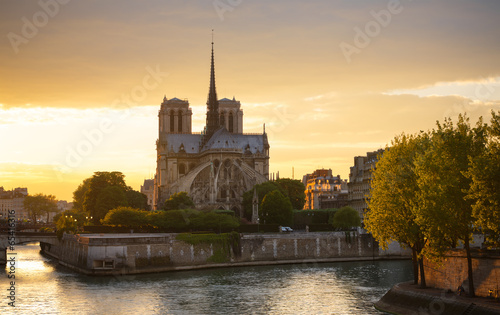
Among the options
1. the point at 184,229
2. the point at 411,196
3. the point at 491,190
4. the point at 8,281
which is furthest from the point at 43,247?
the point at 491,190

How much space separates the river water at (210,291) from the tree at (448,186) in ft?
25.0

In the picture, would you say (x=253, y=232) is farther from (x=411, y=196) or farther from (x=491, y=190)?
(x=491, y=190)

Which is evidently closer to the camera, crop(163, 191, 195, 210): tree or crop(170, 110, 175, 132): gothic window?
crop(163, 191, 195, 210): tree

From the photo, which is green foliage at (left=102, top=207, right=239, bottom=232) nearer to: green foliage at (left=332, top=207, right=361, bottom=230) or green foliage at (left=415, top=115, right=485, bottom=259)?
green foliage at (left=332, top=207, right=361, bottom=230)

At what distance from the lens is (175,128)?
16338 centimetres

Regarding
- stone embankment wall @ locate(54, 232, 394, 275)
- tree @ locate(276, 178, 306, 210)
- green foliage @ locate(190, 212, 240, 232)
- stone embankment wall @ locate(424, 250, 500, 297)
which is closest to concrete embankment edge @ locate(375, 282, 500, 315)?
stone embankment wall @ locate(424, 250, 500, 297)

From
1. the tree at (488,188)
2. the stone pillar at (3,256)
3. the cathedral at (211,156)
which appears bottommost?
the stone pillar at (3,256)

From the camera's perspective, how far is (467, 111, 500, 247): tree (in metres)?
34.0

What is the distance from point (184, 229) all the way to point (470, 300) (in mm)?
53162

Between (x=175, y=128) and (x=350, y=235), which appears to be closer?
(x=350, y=235)

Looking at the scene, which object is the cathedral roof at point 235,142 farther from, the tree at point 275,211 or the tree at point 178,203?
the tree at point 275,211

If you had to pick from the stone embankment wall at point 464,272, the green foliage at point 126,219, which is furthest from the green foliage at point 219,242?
the stone embankment wall at point 464,272

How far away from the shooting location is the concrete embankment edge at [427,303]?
35688mm

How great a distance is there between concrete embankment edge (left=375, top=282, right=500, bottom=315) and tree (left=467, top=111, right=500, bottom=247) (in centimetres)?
307
